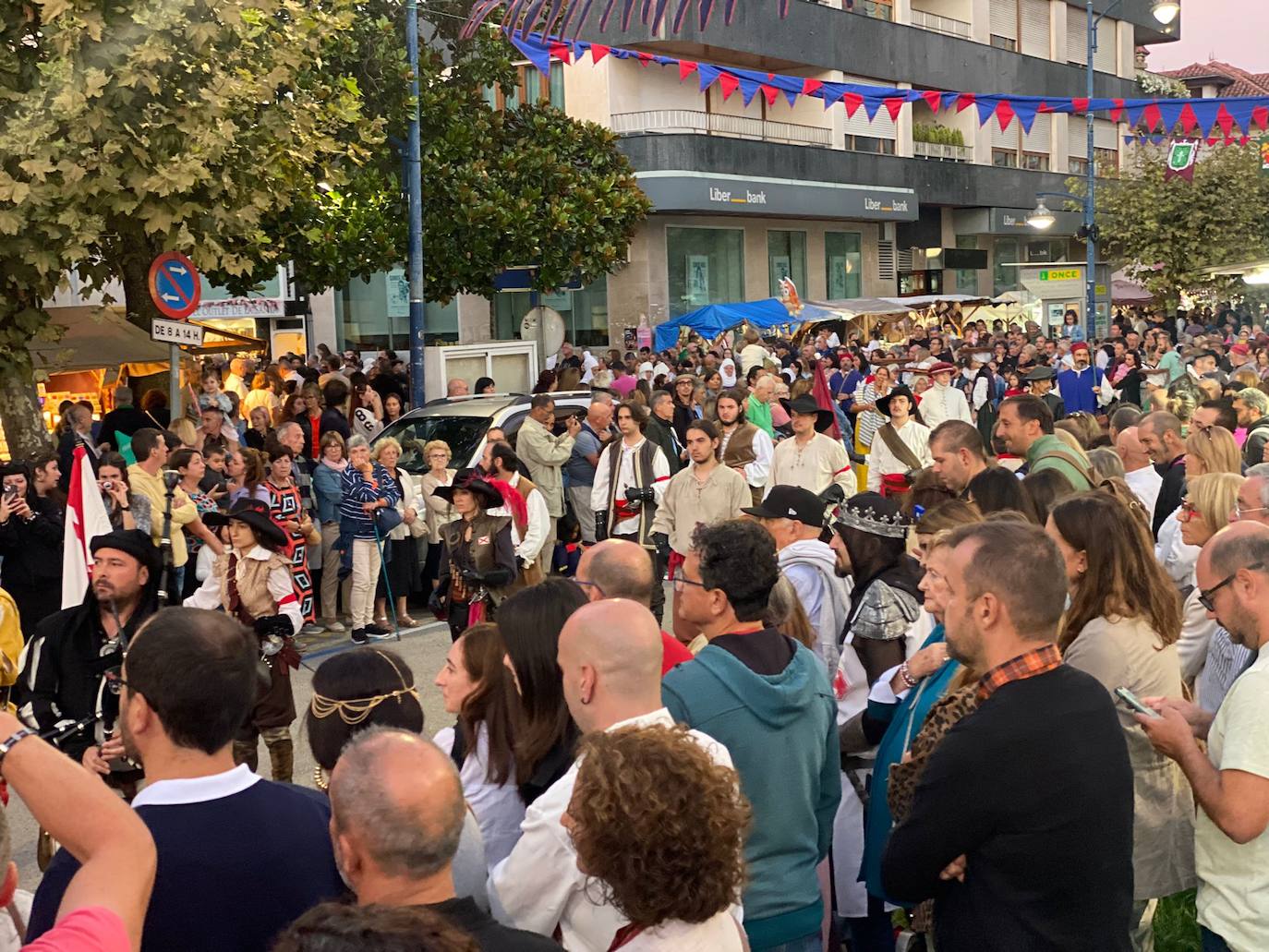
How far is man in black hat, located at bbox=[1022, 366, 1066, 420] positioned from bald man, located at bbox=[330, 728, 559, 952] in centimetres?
1299

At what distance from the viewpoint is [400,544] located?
38.4ft

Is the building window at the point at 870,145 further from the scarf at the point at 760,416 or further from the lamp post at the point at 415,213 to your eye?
the scarf at the point at 760,416

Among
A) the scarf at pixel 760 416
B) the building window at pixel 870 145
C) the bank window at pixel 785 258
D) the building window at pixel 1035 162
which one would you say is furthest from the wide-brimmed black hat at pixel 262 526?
→ the building window at pixel 1035 162

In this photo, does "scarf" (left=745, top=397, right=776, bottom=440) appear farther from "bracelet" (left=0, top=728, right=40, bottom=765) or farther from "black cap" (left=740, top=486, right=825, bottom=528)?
"bracelet" (left=0, top=728, right=40, bottom=765)

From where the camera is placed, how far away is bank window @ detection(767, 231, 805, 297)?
3825cm

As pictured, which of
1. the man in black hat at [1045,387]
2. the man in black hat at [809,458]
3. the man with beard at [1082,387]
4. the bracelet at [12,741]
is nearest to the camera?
the bracelet at [12,741]

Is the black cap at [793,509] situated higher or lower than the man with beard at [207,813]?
higher

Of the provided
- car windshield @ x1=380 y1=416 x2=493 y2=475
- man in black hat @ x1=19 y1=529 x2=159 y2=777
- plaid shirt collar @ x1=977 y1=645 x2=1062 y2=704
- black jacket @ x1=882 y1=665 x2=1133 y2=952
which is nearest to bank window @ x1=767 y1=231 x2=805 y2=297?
car windshield @ x1=380 y1=416 x2=493 y2=475

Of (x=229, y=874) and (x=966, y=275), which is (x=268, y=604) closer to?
(x=229, y=874)

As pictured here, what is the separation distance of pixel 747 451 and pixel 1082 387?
27.6 feet

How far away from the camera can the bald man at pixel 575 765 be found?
300 centimetres

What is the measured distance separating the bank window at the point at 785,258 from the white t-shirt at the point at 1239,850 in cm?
3514

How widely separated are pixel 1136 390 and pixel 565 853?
16874mm

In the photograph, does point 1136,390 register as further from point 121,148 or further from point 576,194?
point 121,148
